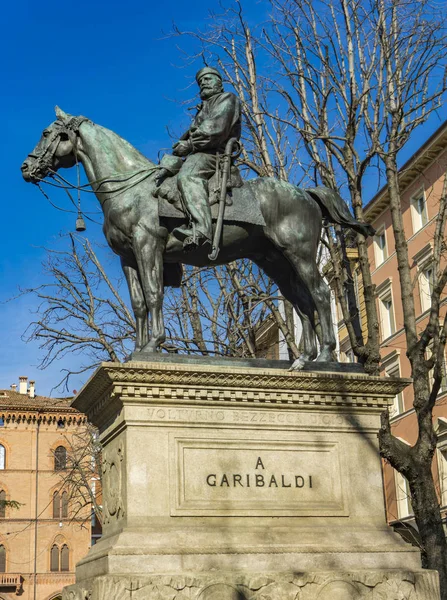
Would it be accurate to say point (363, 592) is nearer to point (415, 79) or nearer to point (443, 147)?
point (415, 79)

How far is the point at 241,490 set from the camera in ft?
27.8

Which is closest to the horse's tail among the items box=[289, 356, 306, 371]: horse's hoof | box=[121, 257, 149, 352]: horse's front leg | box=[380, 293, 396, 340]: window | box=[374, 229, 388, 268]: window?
box=[289, 356, 306, 371]: horse's hoof

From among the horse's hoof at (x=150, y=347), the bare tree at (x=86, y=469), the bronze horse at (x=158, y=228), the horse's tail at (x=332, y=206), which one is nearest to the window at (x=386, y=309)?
the bare tree at (x=86, y=469)

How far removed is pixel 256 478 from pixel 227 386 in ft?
2.99

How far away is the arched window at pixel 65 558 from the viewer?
224 feet

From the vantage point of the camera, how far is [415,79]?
1714cm

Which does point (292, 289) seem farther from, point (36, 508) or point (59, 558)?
point (36, 508)

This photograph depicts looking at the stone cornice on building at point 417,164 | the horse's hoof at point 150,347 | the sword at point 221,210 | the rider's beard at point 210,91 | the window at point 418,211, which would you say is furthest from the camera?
the window at point 418,211

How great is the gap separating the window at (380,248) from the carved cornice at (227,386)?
32865 mm

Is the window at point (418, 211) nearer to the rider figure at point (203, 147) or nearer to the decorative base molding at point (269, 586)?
the rider figure at point (203, 147)

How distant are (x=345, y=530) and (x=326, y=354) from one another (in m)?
1.83

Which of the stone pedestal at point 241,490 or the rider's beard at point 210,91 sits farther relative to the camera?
the rider's beard at point 210,91

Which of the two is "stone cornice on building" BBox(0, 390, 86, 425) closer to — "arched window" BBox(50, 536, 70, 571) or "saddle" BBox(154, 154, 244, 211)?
"arched window" BBox(50, 536, 70, 571)

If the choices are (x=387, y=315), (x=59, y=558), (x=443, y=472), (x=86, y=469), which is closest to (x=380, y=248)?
(x=387, y=315)
